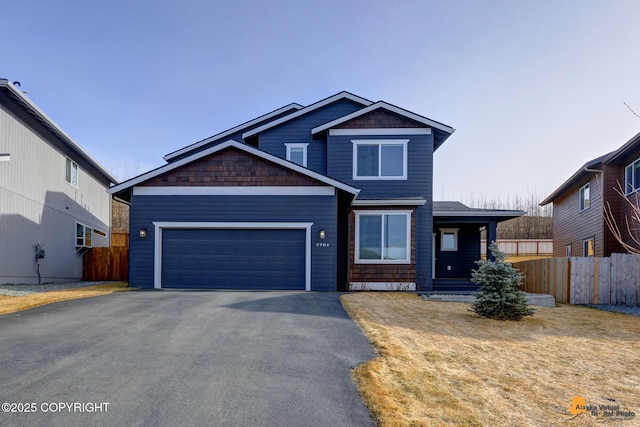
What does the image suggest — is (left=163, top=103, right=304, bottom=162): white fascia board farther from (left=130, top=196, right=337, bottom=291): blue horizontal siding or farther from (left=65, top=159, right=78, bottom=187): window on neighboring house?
(left=130, top=196, right=337, bottom=291): blue horizontal siding

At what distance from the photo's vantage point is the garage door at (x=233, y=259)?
12.4 meters

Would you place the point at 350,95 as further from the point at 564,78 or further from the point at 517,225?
the point at 517,225

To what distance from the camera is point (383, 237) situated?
45.0 feet

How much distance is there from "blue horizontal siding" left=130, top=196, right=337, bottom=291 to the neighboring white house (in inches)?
173

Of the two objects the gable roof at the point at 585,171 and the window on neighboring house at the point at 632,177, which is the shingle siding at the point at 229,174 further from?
the gable roof at the point at 585,171

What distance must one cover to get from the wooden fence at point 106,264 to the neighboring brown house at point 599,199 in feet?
64.2

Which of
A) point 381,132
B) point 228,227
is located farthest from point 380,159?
point 228,227

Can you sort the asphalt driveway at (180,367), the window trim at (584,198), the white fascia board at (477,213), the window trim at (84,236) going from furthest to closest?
the window trim at (84,236), the window trim at (584,198), the white fascia board at (477,213), the asphalt driveway at (180,367)

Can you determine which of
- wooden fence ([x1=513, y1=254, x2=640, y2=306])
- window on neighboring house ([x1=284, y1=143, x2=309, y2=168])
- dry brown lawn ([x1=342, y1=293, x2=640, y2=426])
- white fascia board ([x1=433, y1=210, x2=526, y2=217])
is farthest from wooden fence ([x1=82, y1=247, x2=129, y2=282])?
wooden fence ([x1=513, y1=254, x2=640, y2=306])

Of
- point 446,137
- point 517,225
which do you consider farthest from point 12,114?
point 517,225

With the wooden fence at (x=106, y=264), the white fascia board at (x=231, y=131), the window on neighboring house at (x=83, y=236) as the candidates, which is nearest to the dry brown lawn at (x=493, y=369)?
the white fascia board at (x=231, y=131)

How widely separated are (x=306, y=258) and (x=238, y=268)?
83.6 inches

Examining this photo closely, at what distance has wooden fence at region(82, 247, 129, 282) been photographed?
62.7ft

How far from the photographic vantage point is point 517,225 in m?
40.2
